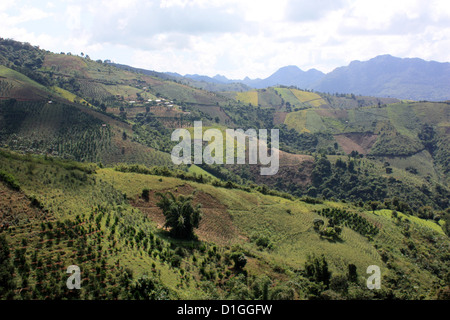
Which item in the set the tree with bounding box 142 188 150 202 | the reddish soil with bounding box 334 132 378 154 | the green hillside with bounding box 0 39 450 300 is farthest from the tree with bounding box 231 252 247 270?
the reddish soil with bounding box 334 132 378 154

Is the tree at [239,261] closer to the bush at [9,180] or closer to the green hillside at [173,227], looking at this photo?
the green hillside at [173,227]

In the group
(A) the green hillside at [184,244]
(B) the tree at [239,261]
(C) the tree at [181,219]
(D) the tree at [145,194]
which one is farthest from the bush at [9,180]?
(B) the tree at [239,261]

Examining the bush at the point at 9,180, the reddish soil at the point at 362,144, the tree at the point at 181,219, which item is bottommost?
the tree at the point at 181,219

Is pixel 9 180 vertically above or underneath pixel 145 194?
above

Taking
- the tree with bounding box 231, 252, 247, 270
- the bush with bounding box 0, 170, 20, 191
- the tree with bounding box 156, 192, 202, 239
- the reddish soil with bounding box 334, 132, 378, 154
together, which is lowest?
the tree with bounding box 231, 252, 247, 270

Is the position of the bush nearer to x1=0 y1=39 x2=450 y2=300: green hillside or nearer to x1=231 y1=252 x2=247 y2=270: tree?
x1=0 y1=39 x2=450 y2=300: green hillside

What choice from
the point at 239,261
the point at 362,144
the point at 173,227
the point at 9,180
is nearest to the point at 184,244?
the point at 173,227

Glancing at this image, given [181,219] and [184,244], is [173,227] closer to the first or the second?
[181,219]

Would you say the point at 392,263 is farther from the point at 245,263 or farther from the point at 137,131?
the point at 137,131

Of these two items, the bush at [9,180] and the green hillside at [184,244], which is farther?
the bush at [9,180]

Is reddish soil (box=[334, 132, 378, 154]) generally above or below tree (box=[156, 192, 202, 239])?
above

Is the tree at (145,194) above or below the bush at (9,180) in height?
below
